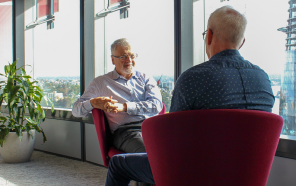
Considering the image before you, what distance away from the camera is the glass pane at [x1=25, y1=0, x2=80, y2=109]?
4.19m

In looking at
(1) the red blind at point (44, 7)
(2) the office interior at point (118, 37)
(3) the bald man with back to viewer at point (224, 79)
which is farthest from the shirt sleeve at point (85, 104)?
(1) the red blind at point (44, 7)

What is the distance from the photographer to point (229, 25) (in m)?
1.32

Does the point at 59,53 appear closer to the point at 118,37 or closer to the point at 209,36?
the point at 118,37

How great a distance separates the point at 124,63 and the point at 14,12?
381cm

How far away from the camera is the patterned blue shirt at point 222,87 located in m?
1.21

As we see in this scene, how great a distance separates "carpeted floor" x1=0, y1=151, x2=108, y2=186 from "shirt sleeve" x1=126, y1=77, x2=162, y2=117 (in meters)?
1.07

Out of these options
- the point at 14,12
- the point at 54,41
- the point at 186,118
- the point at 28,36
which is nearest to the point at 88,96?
the point at 186,118

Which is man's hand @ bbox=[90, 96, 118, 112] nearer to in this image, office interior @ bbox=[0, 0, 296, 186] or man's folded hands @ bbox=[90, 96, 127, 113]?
man's folded hands @ bbox=[90, 96, 127, 113]

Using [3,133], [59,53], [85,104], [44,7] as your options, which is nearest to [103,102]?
[85,104]

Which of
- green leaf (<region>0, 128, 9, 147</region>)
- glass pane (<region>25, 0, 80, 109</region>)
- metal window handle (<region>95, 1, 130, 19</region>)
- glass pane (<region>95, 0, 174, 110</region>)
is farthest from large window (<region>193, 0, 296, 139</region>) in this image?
green leaf (<region>0, 128, 9, 147</region>)

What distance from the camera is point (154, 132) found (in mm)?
1294

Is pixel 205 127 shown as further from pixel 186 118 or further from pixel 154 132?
pixel 154 132

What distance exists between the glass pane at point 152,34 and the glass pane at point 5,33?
2833 mm

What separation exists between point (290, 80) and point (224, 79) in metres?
1.14
